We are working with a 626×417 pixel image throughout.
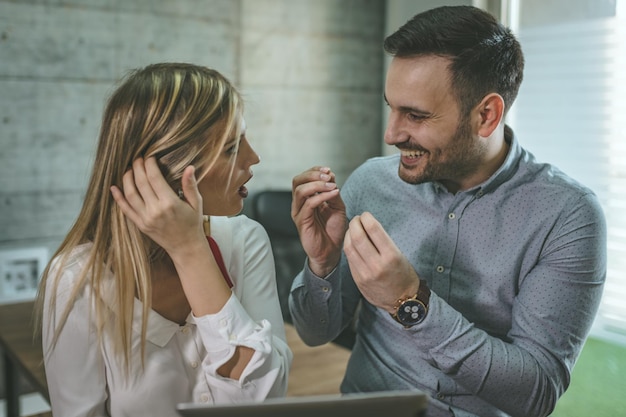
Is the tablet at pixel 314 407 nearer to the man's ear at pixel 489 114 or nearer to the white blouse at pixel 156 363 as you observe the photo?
the white blouse at pixel 156 363

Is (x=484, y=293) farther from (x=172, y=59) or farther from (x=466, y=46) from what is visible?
(x=172, y=59)

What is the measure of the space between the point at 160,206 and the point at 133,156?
0.15 meters

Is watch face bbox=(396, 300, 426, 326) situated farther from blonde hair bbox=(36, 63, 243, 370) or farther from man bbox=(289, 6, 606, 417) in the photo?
blonde hair bbox=(36, 63, 243, 370)

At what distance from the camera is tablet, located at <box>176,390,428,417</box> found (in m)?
0.77

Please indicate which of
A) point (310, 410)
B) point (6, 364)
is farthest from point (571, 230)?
point (6, 364)

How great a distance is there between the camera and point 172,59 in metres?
3.08

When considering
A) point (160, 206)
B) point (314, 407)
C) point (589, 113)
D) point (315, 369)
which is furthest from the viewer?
point (589, 113)

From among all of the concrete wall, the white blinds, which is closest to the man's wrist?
the concrete wall

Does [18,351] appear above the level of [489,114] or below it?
below

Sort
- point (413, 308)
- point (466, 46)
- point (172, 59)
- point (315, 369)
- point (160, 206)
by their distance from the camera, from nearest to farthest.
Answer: point (160, 206)
point (413, 308)
point (466, 46)
point (315, 369)
point (172, 59)

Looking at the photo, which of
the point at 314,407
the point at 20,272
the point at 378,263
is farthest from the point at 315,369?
the point at 20,272

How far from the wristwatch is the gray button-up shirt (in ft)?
0.04

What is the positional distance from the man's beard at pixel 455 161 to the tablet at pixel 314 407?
0.81 m

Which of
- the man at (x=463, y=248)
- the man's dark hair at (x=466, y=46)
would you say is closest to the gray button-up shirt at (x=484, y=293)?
the man at (x=463, y=248)
